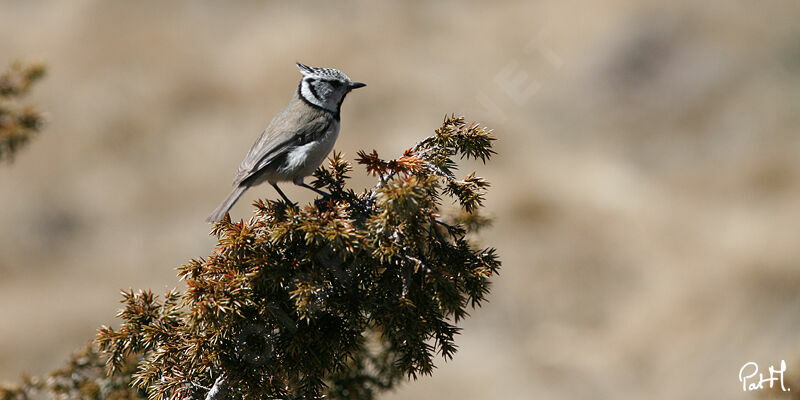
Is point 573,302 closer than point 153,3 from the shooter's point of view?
Yes

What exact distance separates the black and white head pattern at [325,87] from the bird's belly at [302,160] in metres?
0.41

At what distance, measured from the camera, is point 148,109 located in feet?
58.3

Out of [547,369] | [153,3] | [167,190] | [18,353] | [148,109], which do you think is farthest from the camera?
[153,3]

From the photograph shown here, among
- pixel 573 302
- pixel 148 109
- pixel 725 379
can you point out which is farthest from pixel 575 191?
pixel 148 109

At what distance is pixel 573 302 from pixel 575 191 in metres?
2.35

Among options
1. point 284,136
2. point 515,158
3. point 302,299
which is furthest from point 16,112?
point 515,158

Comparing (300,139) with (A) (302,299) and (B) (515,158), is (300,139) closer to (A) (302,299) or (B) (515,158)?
(A) (302,299)

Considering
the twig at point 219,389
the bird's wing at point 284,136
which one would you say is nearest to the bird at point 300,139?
the bird's wing at point 284,136

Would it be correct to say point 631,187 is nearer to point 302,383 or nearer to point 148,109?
point 148,109

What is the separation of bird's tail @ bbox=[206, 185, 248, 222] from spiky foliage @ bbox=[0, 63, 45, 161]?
2.07m

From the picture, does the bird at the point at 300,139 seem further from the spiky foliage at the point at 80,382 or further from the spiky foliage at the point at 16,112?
the spiky foliage at the point at 16,112

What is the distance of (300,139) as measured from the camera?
5055 millimetres

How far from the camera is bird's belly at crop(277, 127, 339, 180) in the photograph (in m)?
4.97

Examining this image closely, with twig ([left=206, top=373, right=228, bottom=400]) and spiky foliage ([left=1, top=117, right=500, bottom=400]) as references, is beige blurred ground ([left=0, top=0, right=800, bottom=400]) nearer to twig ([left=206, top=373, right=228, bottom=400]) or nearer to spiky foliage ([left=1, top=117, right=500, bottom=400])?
spiky foliage ([left=1, top=117, right=500, bottom=400])
